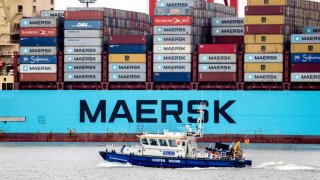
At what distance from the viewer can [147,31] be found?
10019 centimetres

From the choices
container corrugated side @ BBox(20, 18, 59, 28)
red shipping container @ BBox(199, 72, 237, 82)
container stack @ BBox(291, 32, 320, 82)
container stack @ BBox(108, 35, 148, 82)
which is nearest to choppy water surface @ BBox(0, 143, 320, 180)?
red shipping container @ BBox(199, 72, 237, 82)

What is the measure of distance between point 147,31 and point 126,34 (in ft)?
13.3

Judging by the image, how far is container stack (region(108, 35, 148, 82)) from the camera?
9262 centimetres

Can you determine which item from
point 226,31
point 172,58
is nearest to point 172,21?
point 172,58

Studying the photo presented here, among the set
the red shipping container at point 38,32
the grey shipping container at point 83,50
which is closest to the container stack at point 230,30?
the grey shipping container at point 83,50

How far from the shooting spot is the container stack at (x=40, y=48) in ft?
308

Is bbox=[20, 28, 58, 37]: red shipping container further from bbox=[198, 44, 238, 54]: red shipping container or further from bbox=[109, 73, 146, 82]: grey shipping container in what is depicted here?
bbox=[198, 44, 238, 54]: red shipping container

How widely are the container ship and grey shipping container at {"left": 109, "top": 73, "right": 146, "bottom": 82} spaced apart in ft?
0.27

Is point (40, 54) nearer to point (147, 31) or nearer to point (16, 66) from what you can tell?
point (16, 66)

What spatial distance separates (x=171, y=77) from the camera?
9250 centimetres

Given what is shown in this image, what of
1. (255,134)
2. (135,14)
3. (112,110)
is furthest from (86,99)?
(255,134)

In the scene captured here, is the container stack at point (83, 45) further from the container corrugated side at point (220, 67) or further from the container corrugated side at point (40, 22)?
the container corrugated side at point (220, 67)

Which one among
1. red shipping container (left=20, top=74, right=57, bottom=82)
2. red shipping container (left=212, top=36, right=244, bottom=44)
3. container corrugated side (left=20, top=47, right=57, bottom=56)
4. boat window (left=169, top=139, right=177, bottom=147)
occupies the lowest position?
boat window (left=169, top=139, right=177, bottom=147)

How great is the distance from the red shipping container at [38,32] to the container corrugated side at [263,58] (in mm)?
16025
